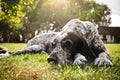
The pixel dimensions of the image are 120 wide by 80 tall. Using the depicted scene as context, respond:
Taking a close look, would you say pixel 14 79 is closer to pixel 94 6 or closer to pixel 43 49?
pixel 43 49

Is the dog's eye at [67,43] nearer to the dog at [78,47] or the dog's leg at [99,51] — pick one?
the dog at [78,47]

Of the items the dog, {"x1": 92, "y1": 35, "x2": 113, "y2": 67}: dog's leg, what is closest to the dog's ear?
the dog

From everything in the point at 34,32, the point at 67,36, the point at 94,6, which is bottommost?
the point at 34,32

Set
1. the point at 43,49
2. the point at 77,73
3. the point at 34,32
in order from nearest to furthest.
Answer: the point at 77,73 → the point at 43,49 → the point at 34,32

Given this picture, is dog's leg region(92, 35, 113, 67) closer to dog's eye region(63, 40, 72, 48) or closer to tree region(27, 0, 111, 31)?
dog's eye region(63, 40, 72, 48)

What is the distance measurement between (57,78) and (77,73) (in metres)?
0.53

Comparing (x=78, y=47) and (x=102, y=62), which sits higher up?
(x=78, y=47)

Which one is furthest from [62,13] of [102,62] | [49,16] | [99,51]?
[102,62]

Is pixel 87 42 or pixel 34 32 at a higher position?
pixel 87 42

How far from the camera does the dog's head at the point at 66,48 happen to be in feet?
19.4

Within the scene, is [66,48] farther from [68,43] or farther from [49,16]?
[49,16]

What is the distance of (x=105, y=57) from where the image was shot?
615 centimetres

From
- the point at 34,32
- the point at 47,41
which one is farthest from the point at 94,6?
the point at 47,41

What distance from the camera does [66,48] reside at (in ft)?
20.3
